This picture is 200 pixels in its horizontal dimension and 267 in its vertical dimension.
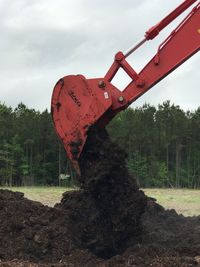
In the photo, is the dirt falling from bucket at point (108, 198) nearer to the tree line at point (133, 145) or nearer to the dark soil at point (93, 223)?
the dark soil at point (93, 223)

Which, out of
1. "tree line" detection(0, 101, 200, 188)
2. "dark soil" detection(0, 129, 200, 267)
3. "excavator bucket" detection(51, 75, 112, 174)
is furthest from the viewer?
"tree line" detection(0, 101, 200, 188)

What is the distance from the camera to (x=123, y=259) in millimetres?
7727

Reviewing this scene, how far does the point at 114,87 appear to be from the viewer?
31.3 ft

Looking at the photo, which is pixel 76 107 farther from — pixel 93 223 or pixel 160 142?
pixel 160 142

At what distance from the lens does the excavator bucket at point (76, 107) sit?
9344 mm

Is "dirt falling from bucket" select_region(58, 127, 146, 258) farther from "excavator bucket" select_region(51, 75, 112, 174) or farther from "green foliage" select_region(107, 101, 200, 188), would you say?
"green foliage" select_region(107, 101, 200, 188)

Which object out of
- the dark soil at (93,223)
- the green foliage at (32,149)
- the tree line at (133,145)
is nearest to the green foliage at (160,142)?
the tree line at (133,145)

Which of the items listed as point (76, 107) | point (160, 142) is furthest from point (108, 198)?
point (160, 142)

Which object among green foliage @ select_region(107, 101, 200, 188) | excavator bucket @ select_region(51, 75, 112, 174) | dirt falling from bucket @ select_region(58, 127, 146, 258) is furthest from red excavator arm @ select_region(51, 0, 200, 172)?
green foliage @ select_region(107, 101, 200, 188)

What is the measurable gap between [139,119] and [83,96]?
47.8 m

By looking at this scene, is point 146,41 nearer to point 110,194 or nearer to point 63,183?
point 110,194

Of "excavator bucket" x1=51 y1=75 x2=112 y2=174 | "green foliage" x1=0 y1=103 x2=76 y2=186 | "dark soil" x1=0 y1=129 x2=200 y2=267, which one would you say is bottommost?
"dark soil" x1=0 y1=129 x2=200 y2=267

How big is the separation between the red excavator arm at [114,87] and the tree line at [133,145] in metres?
44.6

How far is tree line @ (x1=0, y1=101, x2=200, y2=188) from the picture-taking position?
55531 millimetres
